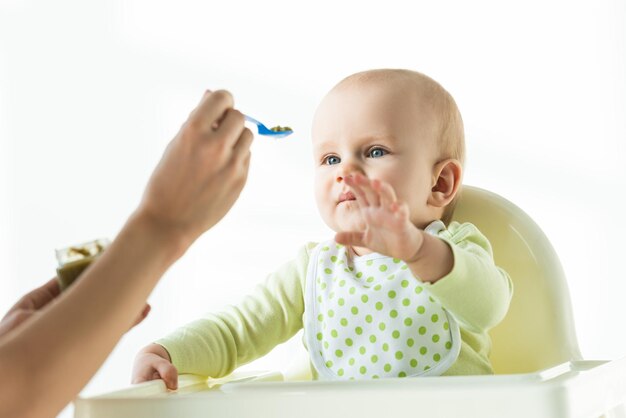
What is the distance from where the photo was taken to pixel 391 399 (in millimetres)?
747

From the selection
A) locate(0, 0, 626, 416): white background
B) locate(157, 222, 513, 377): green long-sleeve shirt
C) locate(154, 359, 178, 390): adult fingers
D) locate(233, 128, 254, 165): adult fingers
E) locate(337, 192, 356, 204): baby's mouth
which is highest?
locate(0, 0, 626, 416): white background

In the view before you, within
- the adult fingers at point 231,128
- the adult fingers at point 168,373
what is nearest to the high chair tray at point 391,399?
the adult fingers at point 168,373

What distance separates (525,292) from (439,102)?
28 cm

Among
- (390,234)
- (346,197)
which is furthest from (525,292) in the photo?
(390,234)

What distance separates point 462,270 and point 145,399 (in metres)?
Result: 0.34

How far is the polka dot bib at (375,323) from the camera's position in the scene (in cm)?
106

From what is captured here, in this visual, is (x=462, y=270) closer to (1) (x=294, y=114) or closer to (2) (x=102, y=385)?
(1) (x=294, y=114)

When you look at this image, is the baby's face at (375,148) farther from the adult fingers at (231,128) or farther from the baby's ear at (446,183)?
the adult fingers at (231,128)

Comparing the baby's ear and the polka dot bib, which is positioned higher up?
the baby's ear

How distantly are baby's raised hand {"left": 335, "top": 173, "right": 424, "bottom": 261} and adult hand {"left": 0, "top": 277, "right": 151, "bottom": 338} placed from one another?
0.71 ft

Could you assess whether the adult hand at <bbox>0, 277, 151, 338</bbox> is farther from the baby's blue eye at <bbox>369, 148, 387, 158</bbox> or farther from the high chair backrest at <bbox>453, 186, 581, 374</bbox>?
the high chair backrest at <bbox>453, 186, 581, 374</bbox>

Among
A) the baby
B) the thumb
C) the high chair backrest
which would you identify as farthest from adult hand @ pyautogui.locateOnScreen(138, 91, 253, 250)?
the high chair backrest

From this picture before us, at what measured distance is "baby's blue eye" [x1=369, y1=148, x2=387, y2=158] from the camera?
3.67ft

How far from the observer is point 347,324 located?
1.10 m
